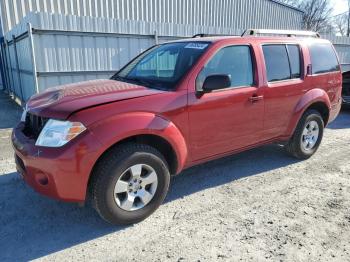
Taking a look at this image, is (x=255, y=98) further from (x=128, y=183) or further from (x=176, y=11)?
(x=176, y=11)

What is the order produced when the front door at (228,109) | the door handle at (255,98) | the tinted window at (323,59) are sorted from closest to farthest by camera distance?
the front door at (228,109) → the door handle at (255,98) → the tinted window at (323,59)

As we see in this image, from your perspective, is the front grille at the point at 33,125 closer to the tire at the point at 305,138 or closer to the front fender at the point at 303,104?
the front fender at the point at 303,104

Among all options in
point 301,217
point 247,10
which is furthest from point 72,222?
point 247,10

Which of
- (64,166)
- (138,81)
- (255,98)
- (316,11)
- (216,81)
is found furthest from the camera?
(316,11)

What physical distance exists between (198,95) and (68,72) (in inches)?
209

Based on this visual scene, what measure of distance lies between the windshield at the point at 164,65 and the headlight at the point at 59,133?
1.08 m

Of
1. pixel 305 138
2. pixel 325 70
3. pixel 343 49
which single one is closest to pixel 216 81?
pixel 305 138

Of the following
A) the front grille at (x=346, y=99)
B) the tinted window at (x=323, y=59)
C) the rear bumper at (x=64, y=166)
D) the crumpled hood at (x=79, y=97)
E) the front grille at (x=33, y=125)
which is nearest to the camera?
the rear bumper at (x=64, y=166)

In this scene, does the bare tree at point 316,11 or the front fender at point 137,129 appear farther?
the bare tree at point 316,11

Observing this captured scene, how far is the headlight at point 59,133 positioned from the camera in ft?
9.02

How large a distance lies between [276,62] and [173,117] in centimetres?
192

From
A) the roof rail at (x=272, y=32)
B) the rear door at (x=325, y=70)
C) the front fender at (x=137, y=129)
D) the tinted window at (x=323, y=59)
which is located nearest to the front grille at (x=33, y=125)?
the front fender at (x=137, y=129)

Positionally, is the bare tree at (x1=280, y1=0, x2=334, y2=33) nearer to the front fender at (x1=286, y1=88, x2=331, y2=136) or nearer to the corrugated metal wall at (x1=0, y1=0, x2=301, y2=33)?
the corrugated metal wall at (x1=0, y1=0, x2=301, y2=33)

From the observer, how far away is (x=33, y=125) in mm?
3217
